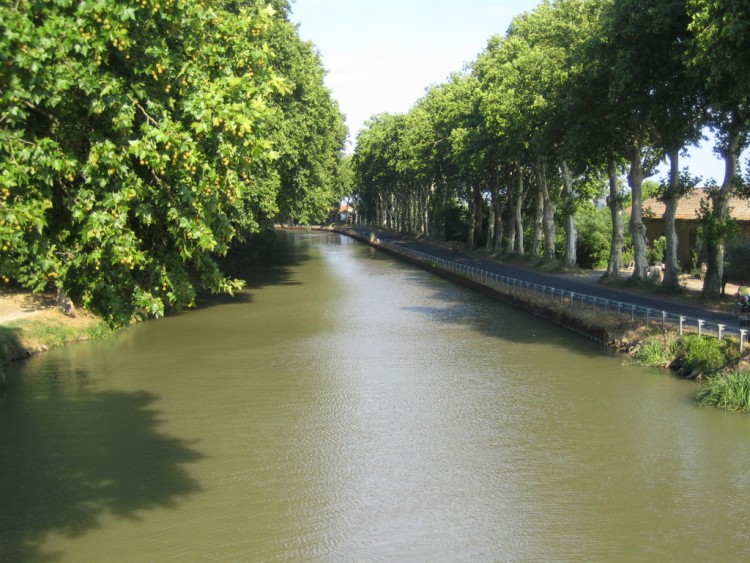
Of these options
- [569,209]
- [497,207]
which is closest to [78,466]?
[569,209]

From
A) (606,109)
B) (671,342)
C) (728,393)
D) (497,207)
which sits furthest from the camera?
(497,207)

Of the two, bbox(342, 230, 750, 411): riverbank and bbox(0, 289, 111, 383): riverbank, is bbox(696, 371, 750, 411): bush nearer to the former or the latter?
bbox(342, 230, 750, 411): riverbank

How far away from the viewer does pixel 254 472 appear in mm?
16266

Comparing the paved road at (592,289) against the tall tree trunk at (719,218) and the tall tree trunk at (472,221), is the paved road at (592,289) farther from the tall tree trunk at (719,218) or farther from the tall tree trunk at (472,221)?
the tall tree trunk at (472,221)

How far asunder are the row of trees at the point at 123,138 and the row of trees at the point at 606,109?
60.5 ft

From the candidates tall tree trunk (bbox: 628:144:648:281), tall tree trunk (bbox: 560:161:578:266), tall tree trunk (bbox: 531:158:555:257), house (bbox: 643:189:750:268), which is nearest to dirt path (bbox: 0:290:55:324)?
tall tree trunk (bbox: 628:144:648:281)

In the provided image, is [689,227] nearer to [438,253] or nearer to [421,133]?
[438,253]

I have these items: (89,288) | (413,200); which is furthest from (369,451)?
(413,200)

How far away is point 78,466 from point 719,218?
79.1 feet

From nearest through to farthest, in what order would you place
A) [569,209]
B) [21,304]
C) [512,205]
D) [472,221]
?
[21,304] → [569,209] → [512,205] → [472,221]

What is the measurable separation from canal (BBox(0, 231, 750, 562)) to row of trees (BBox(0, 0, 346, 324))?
5.28m

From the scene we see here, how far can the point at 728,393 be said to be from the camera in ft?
65.8

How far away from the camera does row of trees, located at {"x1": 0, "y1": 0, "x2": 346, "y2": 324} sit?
27.6 feet

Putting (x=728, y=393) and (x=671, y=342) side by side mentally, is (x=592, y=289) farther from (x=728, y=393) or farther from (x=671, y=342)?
(x=728, y=393)
